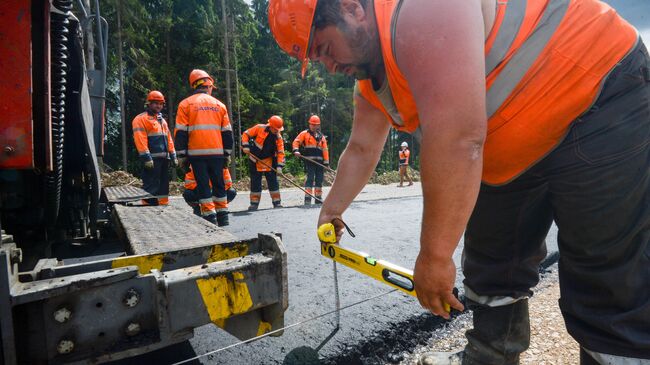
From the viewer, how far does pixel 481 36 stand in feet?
3.26

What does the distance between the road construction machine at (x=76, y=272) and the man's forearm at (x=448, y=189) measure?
0.71m

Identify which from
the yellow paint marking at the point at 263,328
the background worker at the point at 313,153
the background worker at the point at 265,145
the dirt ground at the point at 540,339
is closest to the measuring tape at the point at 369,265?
the yellow paint marking at the point at 263,328

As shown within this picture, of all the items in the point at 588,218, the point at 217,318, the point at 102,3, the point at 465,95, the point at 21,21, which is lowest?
the point at 217,318

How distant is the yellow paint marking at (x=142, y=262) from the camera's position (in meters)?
1.46

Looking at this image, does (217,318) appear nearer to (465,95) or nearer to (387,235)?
(465,95)

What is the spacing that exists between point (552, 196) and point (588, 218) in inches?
5.9

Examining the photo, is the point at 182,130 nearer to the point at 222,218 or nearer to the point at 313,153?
the point at 222,218

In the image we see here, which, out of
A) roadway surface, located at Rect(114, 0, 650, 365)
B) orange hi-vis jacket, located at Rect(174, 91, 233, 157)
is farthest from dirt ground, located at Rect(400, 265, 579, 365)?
orange hi-vis jacket, located at Rect(174, 91, 233, 157)

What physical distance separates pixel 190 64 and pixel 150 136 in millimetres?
17868

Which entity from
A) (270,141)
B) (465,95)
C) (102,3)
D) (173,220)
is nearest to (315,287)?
(173,220)

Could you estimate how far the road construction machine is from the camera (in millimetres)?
1133

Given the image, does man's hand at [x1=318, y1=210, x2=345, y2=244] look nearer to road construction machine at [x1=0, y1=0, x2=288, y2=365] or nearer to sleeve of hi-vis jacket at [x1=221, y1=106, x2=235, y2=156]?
road construction machine at [x1=0, y1=0, x2=288, y2=365]

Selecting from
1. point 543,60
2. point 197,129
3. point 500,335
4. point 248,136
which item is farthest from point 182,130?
point 543,60

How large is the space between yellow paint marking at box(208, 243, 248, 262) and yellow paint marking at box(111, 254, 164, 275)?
22cm
